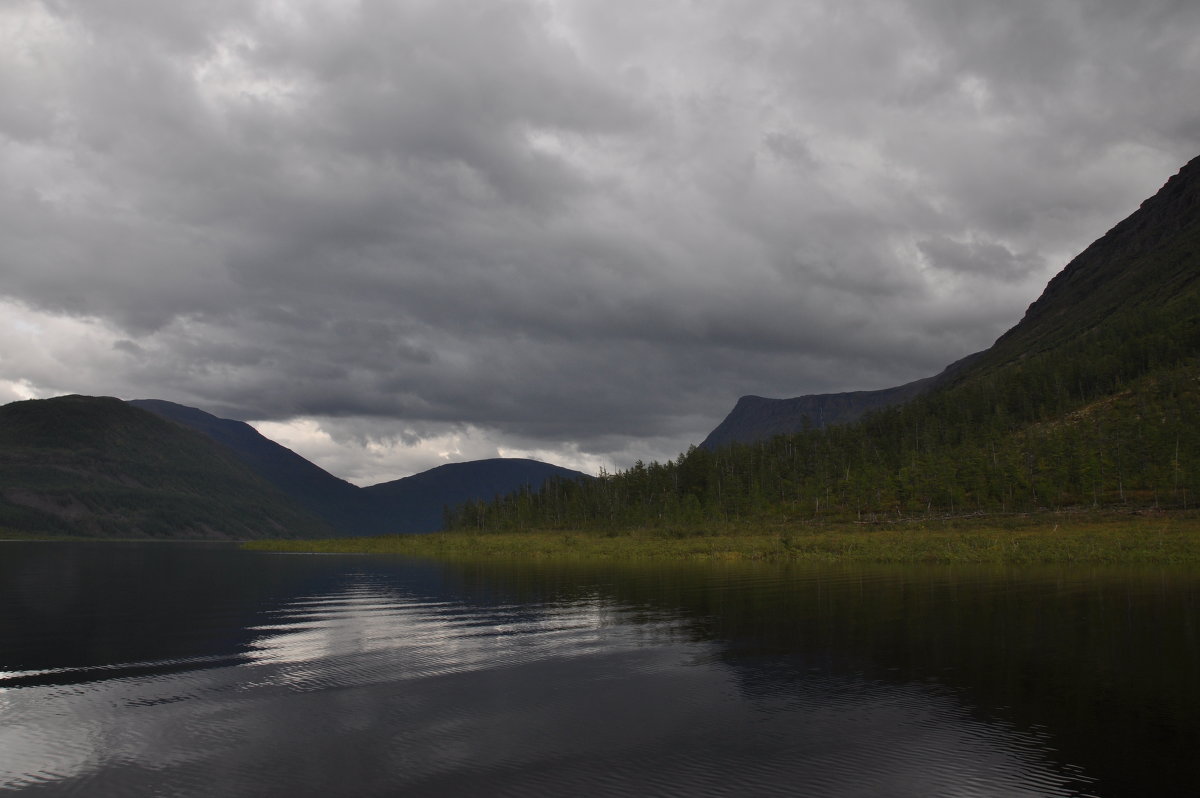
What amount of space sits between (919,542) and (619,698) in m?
87.4

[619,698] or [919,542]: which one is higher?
[919,542]

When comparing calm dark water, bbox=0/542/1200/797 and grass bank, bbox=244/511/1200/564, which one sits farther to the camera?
grass bank, bbox=244/511/1200/564

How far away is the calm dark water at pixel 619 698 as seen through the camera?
58.9 feet

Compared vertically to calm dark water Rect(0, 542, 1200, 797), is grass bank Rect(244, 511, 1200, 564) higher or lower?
higher

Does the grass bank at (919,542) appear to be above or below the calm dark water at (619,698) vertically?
above

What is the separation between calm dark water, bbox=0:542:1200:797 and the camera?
17953mm

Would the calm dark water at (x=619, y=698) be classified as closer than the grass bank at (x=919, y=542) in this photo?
Yes

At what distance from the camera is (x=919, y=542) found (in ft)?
333

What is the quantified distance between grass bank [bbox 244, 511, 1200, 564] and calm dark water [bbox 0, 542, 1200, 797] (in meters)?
37.9

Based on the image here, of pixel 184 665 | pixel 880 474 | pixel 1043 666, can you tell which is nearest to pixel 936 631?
pixel 1043 666

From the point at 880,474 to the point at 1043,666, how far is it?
15225 cm

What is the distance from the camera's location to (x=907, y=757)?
756 inches

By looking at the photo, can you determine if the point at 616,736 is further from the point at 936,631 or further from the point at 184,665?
the point at 936,631

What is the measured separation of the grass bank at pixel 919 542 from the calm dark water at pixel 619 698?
3792cm
